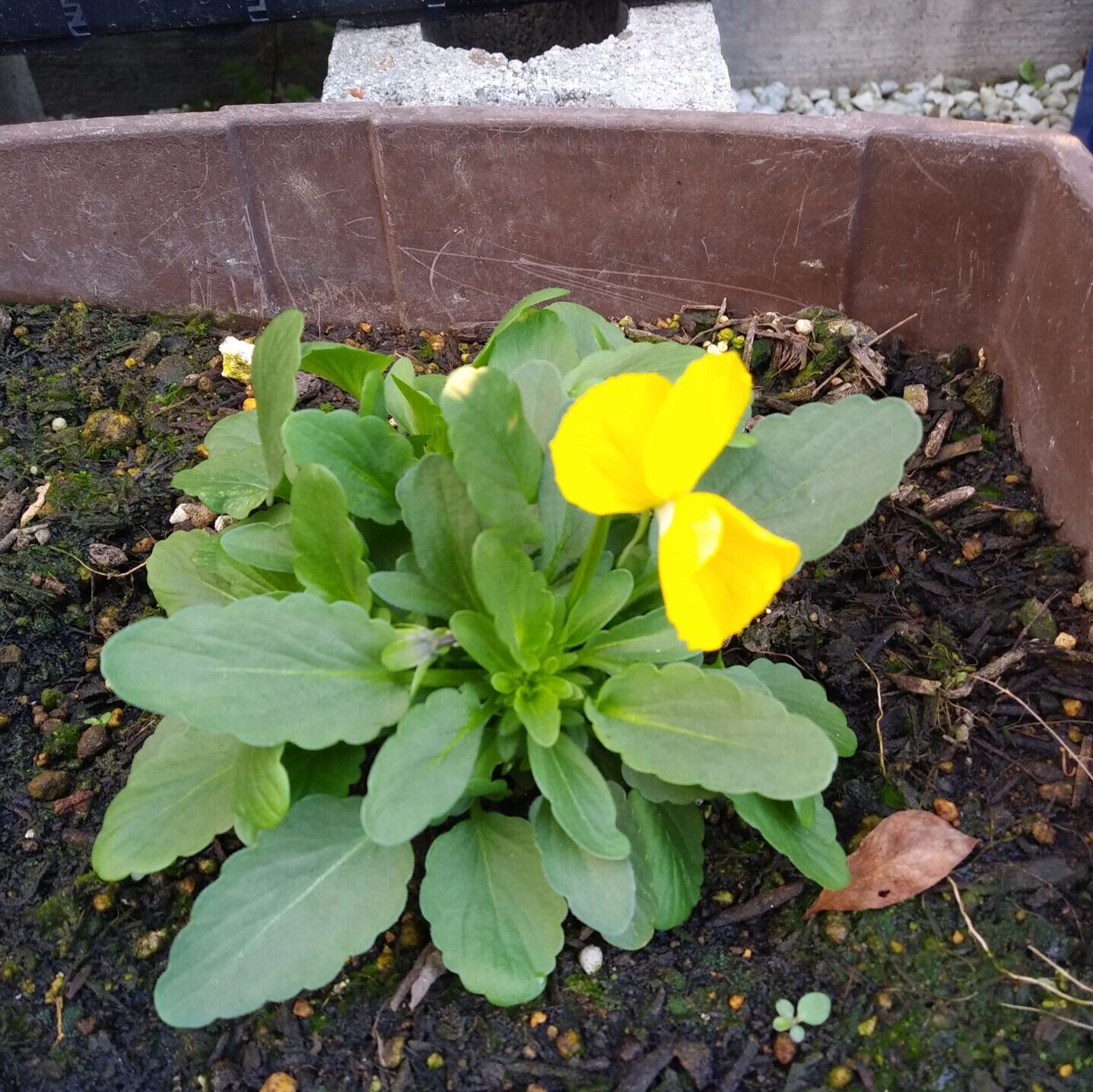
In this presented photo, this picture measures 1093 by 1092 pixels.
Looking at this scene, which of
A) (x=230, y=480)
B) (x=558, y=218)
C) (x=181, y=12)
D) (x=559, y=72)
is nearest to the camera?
(x=230, y=480)

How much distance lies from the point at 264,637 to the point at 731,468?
1.62 feet

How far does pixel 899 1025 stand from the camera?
1.06m

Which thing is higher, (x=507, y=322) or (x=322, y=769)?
(x=507, y=322)

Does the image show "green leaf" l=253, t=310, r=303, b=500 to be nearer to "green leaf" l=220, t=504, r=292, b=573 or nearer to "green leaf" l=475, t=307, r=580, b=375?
"green leaf" l=220, t=504, r=292, b=573

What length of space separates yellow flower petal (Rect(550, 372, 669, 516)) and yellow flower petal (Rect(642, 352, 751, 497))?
0.01 meters

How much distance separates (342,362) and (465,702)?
46 centimetres

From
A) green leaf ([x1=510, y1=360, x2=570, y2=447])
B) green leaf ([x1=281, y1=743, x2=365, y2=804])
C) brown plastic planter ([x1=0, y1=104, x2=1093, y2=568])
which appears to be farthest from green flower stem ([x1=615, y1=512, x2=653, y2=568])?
brown plastic planter ([x1=0, y1=104, x2=1093, y2=568])

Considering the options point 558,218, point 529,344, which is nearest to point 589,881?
point 529,344

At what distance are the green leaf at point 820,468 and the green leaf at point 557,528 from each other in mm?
143

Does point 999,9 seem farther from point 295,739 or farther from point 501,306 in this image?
point 295,739

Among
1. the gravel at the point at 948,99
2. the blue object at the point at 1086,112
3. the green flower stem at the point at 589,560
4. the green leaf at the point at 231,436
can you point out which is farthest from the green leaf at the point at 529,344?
the gravel at the point at 948,99

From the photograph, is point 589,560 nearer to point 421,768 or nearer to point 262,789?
point 421,768

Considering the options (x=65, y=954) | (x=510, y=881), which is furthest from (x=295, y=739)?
(x=65, y=954)

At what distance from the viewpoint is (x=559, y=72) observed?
2057 millimetres
